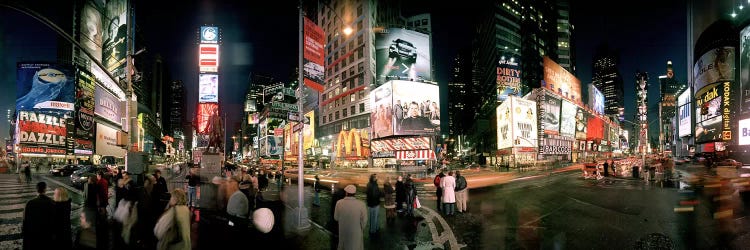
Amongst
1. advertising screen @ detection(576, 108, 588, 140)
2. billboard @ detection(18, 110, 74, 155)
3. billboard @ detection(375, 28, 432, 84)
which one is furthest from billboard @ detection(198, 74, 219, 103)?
advertising screen @ detection(576, 108, 588, 140)

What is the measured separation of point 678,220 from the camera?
12.1 m

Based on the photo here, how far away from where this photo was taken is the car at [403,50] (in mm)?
60719

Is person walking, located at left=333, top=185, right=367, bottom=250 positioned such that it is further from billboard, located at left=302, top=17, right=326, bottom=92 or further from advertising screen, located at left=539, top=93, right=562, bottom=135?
advertising screen, located at left=539, top=93, right=562, bottom=135

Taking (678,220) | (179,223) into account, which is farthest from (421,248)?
(678,220)

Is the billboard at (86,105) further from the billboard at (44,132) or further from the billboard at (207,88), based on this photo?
the billboard at (207,88)

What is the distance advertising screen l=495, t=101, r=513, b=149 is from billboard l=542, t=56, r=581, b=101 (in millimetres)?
9976

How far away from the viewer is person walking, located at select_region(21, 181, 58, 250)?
6.50 metres

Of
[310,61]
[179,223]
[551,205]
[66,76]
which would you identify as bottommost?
[551,205]

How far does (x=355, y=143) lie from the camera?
7050 cm

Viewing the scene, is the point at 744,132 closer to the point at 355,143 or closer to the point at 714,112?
the point at 714,112

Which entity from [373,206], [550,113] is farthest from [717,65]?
[373,206]

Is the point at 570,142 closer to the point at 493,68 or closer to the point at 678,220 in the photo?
the point at 493,68

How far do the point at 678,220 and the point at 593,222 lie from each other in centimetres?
282

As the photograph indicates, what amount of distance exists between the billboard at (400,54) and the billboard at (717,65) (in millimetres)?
39323
